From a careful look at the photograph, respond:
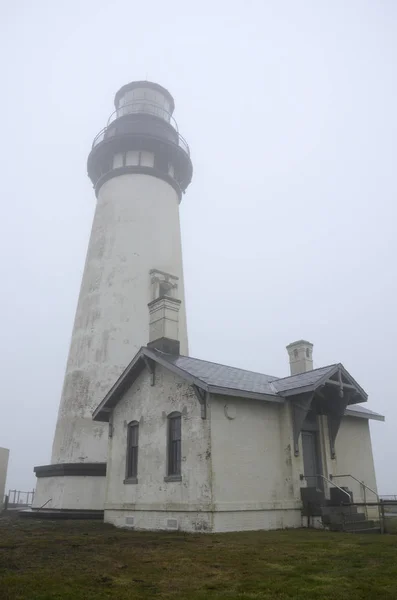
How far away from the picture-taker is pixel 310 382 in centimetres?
1576

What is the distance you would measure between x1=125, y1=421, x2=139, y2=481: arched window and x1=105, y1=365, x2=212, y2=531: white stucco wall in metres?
0.20

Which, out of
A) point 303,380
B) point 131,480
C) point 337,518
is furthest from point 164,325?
point 337,518

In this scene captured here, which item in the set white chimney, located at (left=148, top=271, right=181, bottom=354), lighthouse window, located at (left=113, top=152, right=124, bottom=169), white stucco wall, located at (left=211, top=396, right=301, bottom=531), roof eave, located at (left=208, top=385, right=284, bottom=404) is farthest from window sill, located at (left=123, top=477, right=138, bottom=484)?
lighthouse window, located at (left=113, top=152, right=124, bottom=169)

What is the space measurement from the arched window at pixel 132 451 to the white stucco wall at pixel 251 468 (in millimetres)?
4217

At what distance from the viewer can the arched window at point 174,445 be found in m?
15.3

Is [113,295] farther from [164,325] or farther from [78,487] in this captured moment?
[78,487]

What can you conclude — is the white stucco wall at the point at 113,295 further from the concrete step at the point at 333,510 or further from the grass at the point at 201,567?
the concrete step at the point at 333,510

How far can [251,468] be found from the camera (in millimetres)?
14797

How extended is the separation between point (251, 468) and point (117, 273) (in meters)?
11.6

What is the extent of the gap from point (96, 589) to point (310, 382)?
10278 millimetres

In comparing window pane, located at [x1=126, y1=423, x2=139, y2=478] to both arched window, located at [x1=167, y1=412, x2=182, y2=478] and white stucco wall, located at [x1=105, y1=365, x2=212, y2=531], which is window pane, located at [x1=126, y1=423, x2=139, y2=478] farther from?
arched window, located at [x1=167, y1=412, x2=182, y2=478]

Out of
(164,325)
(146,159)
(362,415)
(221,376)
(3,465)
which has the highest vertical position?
(146,159)

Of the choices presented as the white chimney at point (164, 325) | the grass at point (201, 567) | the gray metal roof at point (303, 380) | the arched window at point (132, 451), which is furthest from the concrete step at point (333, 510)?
the white chimney at point (164, 325)

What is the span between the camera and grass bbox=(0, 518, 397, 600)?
6.63 meters
